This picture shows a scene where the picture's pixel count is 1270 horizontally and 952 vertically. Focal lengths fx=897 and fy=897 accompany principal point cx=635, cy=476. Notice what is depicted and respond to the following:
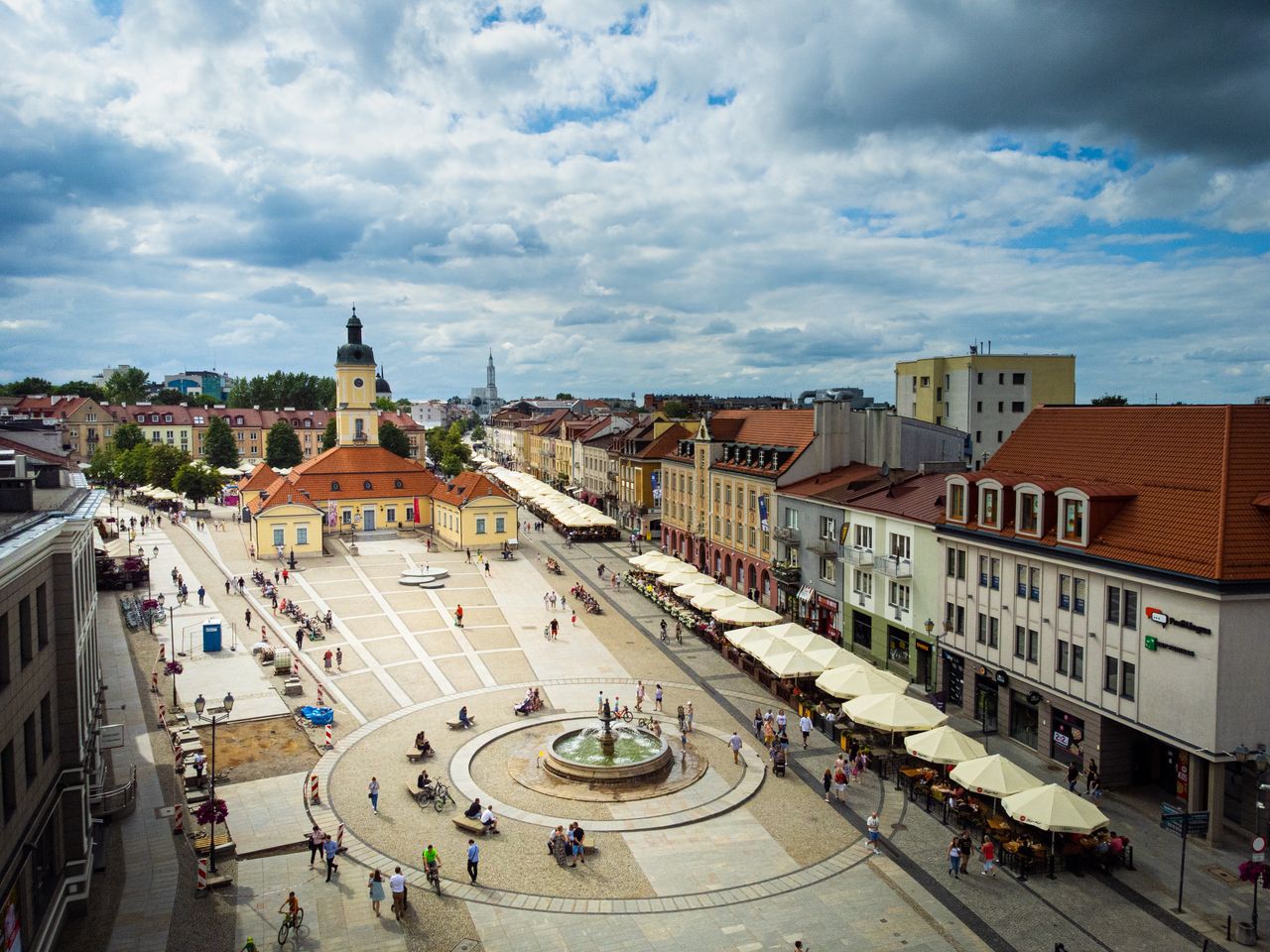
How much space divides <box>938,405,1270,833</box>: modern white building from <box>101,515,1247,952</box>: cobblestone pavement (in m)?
2.34

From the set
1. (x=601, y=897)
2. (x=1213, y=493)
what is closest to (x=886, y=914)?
(x=601, y=897)

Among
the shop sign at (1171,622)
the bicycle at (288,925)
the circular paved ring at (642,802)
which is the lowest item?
the circular paved ring at (642,802)

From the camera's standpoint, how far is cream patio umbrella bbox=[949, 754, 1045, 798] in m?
27.7

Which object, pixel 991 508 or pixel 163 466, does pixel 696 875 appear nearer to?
pixel 991 508

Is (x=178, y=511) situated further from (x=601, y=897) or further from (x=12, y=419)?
(x=601, y=897)

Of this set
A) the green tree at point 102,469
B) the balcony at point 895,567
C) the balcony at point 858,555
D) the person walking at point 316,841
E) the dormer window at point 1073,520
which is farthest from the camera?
the green tree at point 102,469

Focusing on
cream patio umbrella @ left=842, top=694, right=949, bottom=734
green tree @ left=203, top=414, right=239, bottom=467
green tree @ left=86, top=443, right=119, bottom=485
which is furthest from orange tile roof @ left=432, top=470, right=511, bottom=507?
green tree @ left=203, top=414, right=239, bottom=467

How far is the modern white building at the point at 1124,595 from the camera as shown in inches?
1093

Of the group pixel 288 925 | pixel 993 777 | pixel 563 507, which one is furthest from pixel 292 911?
pixel 563 507

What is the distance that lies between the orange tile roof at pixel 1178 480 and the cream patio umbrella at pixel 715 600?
1772 cm

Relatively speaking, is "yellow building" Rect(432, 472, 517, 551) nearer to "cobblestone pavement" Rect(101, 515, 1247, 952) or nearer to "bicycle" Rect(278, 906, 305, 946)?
"cobblestone pavement" Rect(101, 515, 1247, 952)

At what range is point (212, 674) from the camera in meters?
45.3

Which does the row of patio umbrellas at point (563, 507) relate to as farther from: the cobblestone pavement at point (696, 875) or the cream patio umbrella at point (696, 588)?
the cobblestone pavement at point (696, 875)

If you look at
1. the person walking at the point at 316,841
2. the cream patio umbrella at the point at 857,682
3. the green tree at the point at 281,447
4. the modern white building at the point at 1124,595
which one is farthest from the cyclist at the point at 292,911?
the green tree at the point at 281,447
